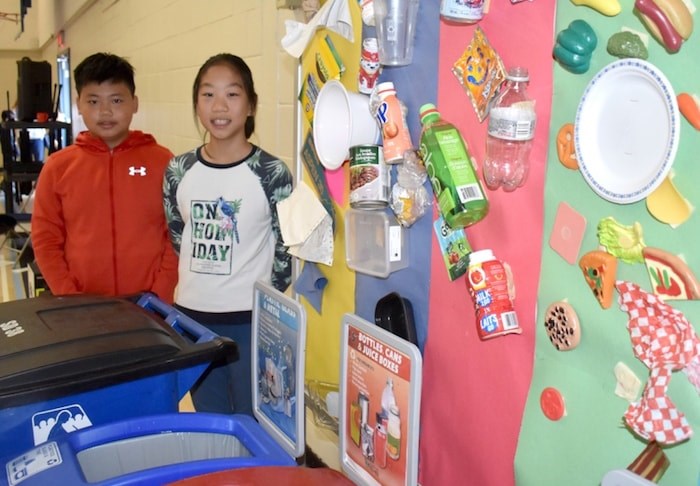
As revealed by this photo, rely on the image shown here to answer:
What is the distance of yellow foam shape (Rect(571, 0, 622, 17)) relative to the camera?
0.90m

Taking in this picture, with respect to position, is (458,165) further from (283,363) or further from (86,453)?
(86,453)

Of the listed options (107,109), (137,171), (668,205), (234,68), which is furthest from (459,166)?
(107,109)

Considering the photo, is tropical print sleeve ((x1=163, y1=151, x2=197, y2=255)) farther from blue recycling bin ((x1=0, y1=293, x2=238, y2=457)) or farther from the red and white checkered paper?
the red and white checkered paper

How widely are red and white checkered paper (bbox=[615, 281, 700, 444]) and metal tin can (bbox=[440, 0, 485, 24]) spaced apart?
54cm

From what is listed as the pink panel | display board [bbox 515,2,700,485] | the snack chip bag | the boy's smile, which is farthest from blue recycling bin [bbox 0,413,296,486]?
the boy's smile

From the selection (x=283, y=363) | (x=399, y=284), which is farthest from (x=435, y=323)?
(x=283, y=363)

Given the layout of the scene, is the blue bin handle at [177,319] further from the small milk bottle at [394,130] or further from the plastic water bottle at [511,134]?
the plastic water bottle at [511,134]

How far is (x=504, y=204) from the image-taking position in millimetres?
1146

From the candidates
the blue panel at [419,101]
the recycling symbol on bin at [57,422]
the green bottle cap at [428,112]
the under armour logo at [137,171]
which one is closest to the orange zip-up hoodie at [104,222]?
the under armour logo at [137,171]

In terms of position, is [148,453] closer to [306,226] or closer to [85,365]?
[85,365]

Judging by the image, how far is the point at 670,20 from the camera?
81 cm

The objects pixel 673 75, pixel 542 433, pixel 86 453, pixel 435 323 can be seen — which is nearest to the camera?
pixel 673 75

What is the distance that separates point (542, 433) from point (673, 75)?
22.5 inches

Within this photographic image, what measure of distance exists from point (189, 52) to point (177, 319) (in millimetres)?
1791
